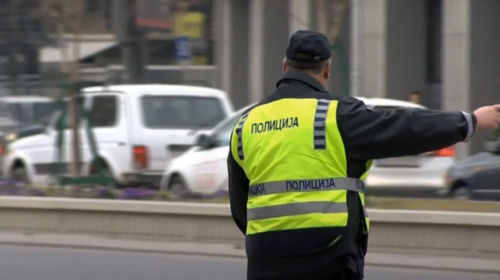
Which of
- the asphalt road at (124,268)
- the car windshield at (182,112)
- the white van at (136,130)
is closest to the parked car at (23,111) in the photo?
the white van at (136,130)

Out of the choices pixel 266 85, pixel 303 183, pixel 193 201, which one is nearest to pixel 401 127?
pixel 303 183

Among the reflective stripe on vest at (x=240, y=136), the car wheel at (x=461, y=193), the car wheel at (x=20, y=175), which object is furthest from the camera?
the car wheel at (x=20, y=175)

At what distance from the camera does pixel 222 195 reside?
1350cm

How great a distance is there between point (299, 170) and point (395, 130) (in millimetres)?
341

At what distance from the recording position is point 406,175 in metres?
14.6

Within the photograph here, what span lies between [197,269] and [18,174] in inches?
291

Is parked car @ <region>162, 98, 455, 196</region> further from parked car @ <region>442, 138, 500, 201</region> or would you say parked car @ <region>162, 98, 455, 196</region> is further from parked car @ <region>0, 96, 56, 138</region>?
parked car @ <region>0, 96, 56, 138</region>

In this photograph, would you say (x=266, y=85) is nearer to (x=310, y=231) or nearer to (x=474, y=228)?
(x=474, y=228)

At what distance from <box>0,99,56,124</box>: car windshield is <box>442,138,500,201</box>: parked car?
854 cm

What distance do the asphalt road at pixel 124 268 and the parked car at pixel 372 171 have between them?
9.61ft

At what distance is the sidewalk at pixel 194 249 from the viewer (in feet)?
34.3

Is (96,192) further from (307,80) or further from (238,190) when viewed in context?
(307,80)

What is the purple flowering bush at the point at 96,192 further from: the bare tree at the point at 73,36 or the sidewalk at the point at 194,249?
the sidewalk at the point at 194,249

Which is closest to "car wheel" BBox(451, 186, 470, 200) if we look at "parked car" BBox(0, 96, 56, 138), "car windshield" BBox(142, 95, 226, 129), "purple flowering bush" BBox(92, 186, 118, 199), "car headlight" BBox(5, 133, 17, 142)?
"car windshield" BBox(142, 95, 226, 129)
